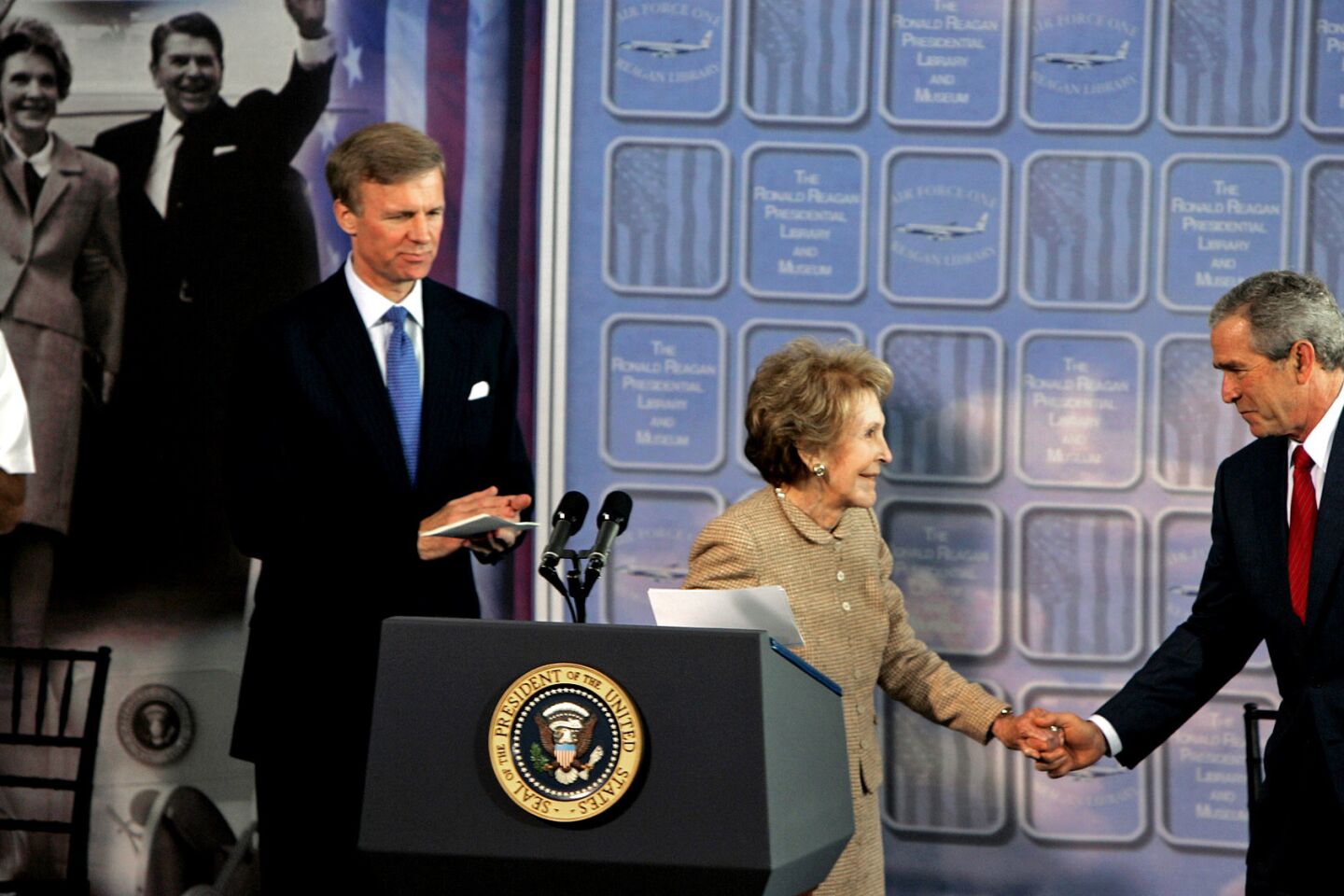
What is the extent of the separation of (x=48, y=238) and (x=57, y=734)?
1.29 m

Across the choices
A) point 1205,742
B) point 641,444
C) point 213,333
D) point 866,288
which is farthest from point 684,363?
point 1205,742

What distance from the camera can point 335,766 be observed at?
3256 millimetres

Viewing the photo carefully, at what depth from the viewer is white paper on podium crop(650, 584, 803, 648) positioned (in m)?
2.26

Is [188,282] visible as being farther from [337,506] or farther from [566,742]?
[566,742]

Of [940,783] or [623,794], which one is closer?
[623,794]

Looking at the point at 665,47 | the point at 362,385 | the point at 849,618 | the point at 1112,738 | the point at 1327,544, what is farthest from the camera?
the point at 665,47

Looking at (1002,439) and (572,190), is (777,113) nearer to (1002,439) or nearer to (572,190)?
(572,190)

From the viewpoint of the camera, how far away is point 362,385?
3.32 metres

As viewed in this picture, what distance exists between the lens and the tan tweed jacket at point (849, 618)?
2857 mm

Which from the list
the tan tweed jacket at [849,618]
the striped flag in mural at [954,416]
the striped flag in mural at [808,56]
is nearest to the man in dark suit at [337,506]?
the tan tweed jacket at [849,618]

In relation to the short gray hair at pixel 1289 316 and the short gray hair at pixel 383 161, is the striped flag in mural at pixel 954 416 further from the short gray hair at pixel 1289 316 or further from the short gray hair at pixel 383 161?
the short gray hair at pixel 383 161

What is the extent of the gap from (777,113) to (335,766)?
6.37 feet

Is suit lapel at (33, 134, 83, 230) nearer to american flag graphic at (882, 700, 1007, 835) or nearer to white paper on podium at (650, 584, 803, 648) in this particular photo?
white paper on podium at (650, 584, 803, 648)

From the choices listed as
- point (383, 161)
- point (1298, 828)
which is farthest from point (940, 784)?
point (383, 161)
